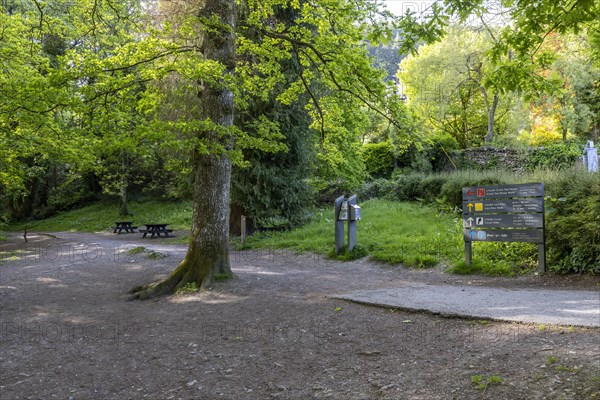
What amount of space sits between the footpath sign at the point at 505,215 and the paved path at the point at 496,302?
1.53m

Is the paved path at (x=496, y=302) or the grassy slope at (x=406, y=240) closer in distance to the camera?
the paved path at (x=496, y=302)

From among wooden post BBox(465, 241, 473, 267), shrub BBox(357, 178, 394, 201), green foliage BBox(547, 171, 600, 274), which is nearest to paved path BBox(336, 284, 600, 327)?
green foliage BBox(547, 171, 600, 274)

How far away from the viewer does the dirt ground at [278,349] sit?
373 cm

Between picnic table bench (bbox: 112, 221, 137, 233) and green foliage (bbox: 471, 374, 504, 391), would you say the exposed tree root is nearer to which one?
green foliage (bbox: 471, 374, 504, 391)

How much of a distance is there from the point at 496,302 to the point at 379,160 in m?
22.8

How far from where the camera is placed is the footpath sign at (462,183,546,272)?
26.7ft

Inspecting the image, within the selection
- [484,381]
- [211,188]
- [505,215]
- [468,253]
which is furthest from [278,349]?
[505,215]

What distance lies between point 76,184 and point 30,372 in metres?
38.9

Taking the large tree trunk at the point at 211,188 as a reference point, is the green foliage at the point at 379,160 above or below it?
above

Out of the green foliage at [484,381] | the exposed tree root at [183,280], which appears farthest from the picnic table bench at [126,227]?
the green foliage at [484,381]

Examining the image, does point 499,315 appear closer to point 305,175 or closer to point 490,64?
point 490,64

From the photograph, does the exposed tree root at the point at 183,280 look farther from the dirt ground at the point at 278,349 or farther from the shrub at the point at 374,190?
the shrub at the point at 374,190

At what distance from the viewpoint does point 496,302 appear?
605 centimetres

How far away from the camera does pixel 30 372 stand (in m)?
4.56
